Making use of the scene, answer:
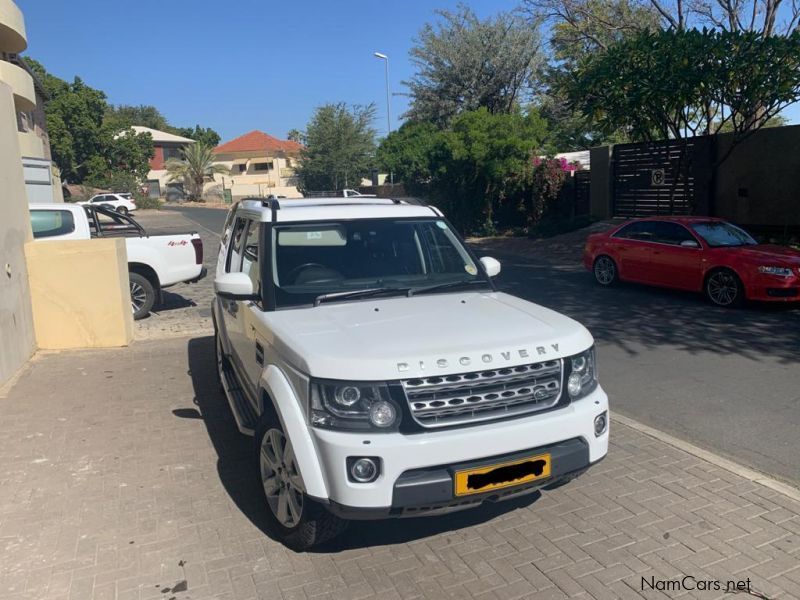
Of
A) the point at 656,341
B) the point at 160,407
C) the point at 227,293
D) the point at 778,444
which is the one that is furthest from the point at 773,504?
the point at 160,407

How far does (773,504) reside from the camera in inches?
160

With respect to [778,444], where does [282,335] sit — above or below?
above

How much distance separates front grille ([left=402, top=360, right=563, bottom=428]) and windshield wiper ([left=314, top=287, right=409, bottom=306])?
1.21 meters

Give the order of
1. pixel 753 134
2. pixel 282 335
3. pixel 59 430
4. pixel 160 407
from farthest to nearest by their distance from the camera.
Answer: pixel 753 134 → pixel 160 407 → pixel 59 430 → pixel 282 335

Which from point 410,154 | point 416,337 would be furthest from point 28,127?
point 416,337

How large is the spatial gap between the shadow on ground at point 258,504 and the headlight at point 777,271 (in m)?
7.42

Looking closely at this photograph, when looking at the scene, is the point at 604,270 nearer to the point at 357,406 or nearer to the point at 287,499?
the point at 287,499

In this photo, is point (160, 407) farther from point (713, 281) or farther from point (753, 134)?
point (753, 134)

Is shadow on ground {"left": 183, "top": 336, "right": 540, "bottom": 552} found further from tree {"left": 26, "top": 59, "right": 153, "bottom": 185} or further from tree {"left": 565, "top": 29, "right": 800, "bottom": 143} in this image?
tree {"left": 26, "top": 59, "right": 153, "bottom": 185}

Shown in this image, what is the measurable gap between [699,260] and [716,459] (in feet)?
22.2

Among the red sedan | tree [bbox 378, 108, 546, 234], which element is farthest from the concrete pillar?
the red sedan

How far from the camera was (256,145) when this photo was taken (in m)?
77.4

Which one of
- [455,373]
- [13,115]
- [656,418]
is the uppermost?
[13,115]

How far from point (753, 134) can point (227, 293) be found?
56.5 ft
